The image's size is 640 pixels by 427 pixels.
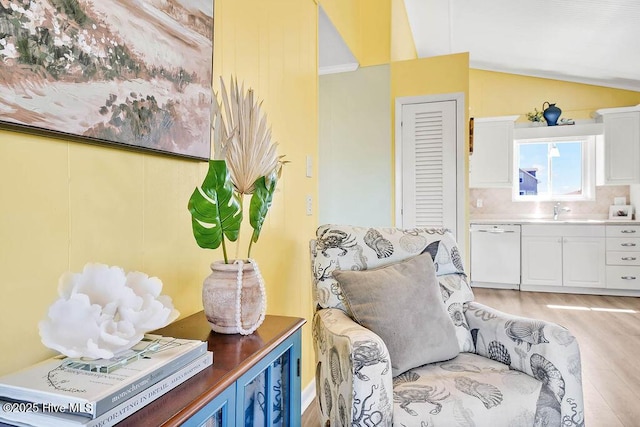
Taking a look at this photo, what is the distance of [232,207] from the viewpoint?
2.85 feet

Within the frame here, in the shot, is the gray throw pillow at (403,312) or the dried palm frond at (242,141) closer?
the dried palm frond at (242,141)

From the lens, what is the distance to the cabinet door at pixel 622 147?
15.1 feet

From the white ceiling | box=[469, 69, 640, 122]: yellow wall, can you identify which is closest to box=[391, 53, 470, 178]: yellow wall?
the white ceiling

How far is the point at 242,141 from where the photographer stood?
1.00 m

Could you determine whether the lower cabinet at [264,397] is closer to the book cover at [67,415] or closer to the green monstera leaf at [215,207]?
the book cover at [67,415]

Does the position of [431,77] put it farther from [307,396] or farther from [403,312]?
[307,396]

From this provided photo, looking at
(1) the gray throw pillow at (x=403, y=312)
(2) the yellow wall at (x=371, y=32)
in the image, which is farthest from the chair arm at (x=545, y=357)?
(2) the yellow wall at (x=371, y=32)

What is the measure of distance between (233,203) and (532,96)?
18.3 feet

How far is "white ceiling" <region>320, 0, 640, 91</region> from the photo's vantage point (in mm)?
3484

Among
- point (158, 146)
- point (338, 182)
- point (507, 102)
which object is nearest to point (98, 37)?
point (158, 146)

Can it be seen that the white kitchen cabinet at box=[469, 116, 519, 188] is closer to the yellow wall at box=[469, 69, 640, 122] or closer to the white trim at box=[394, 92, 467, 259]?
the yellow wall at box=[469, 69, 640, 122]

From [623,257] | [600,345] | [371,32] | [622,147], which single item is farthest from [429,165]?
[622,147]

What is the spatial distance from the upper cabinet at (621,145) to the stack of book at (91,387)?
18.5 ft

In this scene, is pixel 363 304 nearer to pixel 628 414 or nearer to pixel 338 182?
pixel 628 414
